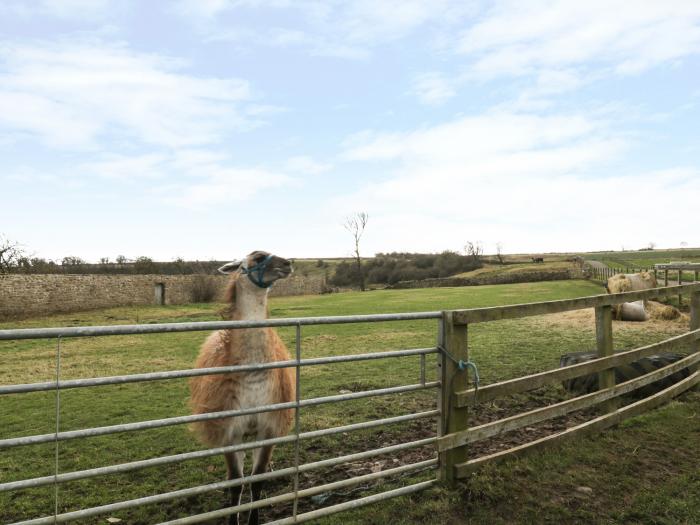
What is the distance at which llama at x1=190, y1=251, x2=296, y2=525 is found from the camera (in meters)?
3.47

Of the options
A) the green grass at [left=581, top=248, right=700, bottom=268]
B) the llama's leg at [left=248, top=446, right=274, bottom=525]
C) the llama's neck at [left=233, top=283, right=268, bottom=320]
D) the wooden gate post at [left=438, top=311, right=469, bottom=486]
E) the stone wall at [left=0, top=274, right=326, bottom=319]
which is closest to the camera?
the llama's leg at [left=248, top=446, right=274, bottom=525]

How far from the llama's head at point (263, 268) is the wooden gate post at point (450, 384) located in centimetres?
138

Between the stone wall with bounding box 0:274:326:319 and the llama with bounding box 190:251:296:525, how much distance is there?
23996 millimetres

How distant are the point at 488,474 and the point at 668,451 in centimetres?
191

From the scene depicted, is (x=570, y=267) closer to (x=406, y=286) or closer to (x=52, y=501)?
(x=406, y=286)

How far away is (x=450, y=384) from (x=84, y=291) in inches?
1278

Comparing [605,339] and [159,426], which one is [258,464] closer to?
[159,426]

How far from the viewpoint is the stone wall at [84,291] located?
27.0m

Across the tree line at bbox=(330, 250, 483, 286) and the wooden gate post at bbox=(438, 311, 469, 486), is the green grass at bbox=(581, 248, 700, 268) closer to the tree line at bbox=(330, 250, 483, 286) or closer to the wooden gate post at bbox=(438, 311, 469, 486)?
the tree line at bbox=(330, 250, 483, 286)

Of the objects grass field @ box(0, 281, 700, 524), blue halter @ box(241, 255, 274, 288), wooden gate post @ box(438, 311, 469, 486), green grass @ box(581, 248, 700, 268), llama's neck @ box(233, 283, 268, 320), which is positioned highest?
green grass @ box(581, 248, 700, 268)

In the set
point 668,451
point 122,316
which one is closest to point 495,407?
point 668,451

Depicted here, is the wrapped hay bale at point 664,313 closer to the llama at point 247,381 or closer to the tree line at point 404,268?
the llama at point 247,381

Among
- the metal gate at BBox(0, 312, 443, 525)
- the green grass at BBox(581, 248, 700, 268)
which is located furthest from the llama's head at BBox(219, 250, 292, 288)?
the green grass at BBox(581, 248, 700, 268)

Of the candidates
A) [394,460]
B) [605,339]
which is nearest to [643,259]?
[605,339]
